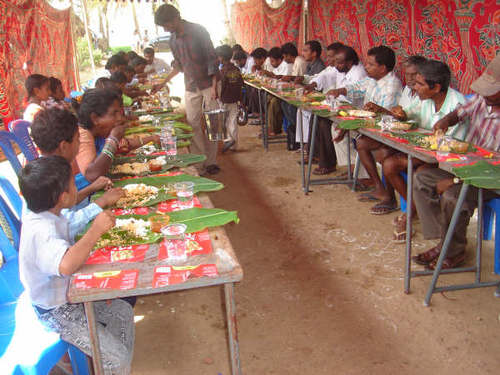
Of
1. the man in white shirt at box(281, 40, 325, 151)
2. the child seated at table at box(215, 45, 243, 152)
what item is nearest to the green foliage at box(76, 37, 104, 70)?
→ the child seated at table at box(215, 45, 243, 152)

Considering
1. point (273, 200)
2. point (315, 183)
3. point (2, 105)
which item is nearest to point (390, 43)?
point (315, 183)

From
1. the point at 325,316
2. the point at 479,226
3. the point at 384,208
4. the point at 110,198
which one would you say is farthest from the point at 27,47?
the point at 479,226

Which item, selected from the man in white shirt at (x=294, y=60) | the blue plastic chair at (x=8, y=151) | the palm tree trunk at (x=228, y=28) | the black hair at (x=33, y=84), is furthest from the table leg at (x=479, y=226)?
the palm tree trunk at (x=228, y=28)

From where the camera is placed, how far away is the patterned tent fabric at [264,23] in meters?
9.46

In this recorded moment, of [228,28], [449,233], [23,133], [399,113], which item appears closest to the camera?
[449,233]

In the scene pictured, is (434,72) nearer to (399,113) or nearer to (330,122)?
(399,113)

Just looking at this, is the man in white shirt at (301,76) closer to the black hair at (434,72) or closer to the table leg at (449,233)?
the black hair at (434,72)

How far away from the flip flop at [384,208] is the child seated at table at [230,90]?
106 inches

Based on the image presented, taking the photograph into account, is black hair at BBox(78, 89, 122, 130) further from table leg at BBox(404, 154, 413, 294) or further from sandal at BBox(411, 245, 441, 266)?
sandal at BBox(411, 245, 441, 266)

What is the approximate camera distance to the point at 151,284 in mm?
1467

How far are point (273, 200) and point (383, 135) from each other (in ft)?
5.75

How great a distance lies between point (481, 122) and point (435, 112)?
1.55 ft

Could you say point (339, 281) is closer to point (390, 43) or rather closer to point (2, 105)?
point (390, 43)

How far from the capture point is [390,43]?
5.68 metres
